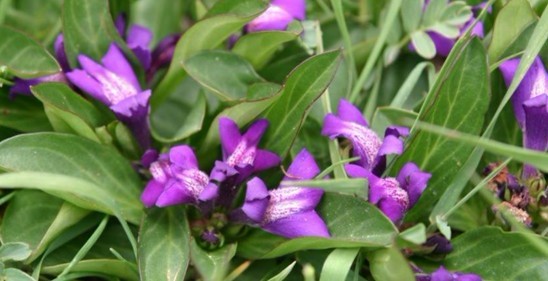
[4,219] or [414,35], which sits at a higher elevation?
[414,35]

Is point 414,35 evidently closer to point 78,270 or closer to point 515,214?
point 515,214

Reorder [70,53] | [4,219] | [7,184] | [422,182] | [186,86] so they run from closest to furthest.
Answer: [7,184] → [422,182] → [4,219] → [70,53] → [186,86]

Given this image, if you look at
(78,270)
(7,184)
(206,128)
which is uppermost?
(7,184)

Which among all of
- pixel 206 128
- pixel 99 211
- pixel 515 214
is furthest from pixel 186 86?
pixel 515 214

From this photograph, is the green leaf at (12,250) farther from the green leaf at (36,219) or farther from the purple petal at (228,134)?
the purple petal at (228,134)

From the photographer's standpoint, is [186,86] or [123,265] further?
[186,86]

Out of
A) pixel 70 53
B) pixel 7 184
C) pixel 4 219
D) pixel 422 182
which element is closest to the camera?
pixel 7 184

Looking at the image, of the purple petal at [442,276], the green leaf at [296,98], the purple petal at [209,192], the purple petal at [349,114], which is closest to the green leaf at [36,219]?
the purple petal at [209,192]
